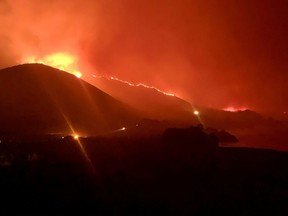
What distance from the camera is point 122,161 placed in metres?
27.9

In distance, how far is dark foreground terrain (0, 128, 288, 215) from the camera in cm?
1803

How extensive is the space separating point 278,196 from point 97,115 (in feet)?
130

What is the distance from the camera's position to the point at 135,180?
23.0m

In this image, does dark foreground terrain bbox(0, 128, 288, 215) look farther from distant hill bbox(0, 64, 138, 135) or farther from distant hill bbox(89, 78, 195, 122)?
distant hill bbox(89, 78, 195, 122)

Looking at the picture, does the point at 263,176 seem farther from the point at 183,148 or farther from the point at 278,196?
the point at 183,148

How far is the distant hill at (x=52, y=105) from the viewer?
46.3 m

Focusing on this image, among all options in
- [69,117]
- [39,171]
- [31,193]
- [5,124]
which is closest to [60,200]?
[31,193]

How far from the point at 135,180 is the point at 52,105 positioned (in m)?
34.2

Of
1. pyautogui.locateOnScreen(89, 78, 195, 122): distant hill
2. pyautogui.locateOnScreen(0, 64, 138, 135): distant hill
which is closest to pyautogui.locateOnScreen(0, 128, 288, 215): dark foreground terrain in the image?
pyautogui.locateOnScreen(0, 64, 138, 135): distant hill

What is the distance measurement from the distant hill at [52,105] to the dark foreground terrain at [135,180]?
11.9m

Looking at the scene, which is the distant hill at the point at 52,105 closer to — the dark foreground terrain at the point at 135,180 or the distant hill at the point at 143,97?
the dark foreground terrain at the point at 135,180

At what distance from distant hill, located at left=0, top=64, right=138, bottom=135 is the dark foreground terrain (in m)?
11.9

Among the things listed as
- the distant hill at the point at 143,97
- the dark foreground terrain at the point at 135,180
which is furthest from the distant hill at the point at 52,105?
the distant hill at the point at 143,97

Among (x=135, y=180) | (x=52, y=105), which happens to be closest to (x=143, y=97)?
Result: (x=52, y=105)
